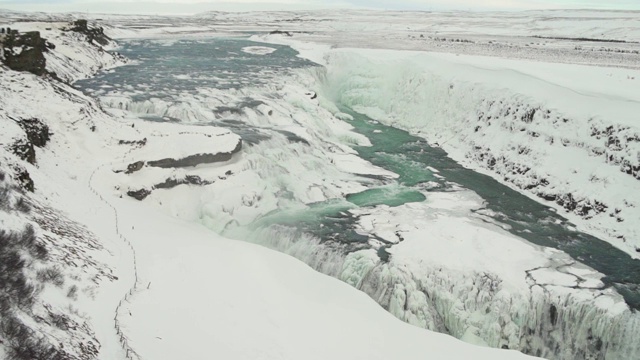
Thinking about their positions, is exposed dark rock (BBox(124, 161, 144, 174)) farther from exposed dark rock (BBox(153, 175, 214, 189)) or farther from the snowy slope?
the snowy slope

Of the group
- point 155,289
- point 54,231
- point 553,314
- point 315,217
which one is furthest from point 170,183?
point 553,314

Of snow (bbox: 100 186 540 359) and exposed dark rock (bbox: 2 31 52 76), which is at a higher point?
exposed dark rock (bbox: 2 31 52 76)

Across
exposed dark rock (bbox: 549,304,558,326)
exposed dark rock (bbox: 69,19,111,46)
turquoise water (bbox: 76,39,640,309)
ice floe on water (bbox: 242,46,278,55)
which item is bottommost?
exposed dark rock (bbox: 549,304,558,326)

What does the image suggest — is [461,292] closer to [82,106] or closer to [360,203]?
[360,203]

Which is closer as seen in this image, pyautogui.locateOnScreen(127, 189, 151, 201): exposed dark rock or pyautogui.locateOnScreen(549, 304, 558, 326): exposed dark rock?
pyautogui.locateOnScreen(549, 304, 558, 326): exposed dark rock

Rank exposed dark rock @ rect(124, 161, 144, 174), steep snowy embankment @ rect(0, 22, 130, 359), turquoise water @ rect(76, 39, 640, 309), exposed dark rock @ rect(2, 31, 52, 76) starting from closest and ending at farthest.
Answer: steep snowy embankment @ rect(0, 22, 130, 359) → turquoise water @ rect(76, 39, 640, 309) → exposed dark rock @ rect(124, 161, 144, 174) → exposed dark rock @ rect(2, 31, 52, 76)

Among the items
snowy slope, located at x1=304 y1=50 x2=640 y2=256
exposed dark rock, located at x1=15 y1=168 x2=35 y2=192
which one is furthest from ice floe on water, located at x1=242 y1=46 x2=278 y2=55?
exposed dark rock, located at x1=15 y1=168 x2=35 y2=192

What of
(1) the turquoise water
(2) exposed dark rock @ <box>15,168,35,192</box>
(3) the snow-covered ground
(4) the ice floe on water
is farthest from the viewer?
(4) the ice floe on water
